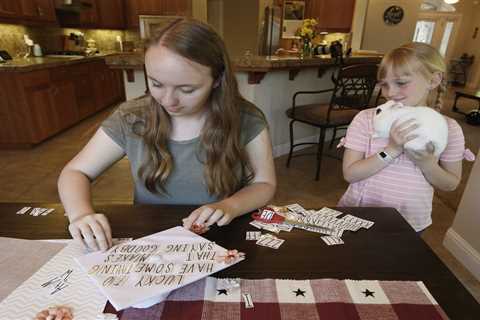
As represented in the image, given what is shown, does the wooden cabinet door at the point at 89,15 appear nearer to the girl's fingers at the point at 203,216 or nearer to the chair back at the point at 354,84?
the chair back at the point at 354,84

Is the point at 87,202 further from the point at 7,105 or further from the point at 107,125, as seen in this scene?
the point at 7,105

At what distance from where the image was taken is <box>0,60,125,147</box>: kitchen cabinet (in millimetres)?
3115

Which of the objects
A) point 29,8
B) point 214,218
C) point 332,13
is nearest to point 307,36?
point 332,13

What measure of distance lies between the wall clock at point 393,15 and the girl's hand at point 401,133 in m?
5.68

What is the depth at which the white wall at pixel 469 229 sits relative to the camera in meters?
1.62

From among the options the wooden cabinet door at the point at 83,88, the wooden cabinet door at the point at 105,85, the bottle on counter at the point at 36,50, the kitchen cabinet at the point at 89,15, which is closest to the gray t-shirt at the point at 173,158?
the wooden cabinet door at the point at 83,88

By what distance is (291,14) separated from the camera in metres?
5.43

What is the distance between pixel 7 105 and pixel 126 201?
194cm

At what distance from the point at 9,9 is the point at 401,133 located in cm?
416

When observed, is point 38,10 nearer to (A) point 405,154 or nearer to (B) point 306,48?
(B) point 306,48

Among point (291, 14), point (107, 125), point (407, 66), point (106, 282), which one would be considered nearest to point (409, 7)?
point (291, 14)

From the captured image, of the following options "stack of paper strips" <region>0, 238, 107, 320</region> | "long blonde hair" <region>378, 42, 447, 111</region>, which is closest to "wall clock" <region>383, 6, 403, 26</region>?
"long blonde hair" <region>378, 42, 447, 111</region>

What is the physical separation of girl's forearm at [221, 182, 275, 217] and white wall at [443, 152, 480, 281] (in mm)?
1359

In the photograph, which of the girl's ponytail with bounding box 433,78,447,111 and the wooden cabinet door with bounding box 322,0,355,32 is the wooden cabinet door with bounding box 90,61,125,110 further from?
the girl's ponytail with bounding box 433,78,447,111
